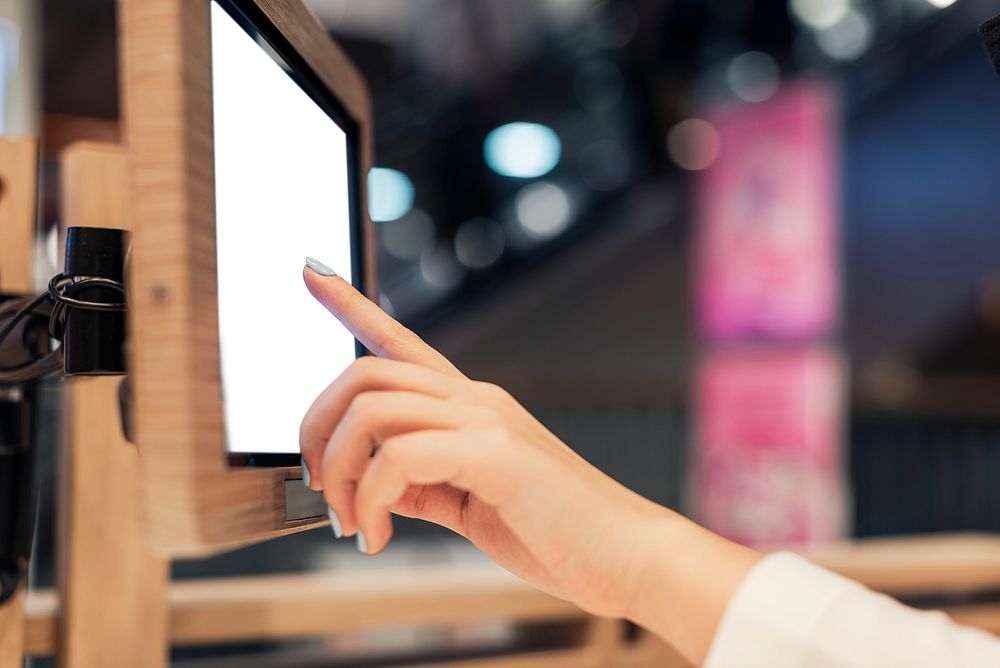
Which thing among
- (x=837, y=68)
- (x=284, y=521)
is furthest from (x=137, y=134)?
(x=837, y=68)

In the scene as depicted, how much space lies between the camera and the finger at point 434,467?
0.51 metres

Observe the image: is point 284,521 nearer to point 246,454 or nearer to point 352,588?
point 246,454

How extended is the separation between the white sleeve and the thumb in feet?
0.74

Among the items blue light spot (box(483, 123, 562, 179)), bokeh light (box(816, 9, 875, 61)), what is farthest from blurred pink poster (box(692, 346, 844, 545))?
blue light spot (box(483, 123, 562, 179))

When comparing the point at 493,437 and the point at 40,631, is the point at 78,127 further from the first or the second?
the point at 493,437

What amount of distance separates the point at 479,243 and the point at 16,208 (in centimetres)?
417

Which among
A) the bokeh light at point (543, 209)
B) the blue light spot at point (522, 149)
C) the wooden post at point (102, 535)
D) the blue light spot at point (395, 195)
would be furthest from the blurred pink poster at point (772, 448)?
the wooden post at point (102, 535)

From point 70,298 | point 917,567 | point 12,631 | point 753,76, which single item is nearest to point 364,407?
point 70,298

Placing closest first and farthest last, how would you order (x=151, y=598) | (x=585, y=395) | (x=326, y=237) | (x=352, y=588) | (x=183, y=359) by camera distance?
(x=183, y=359)
(x=326, y=237)
(x=151, y=598)
(x=352, y=588)
(x=585, y=395)

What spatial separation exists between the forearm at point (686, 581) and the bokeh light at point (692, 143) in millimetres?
4596

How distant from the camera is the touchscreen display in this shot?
0.52 meters

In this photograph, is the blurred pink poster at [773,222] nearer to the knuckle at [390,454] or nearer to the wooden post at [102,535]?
the wooden post at [102,535]

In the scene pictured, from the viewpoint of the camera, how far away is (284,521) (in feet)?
1.91

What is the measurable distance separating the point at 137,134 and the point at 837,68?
455cm
